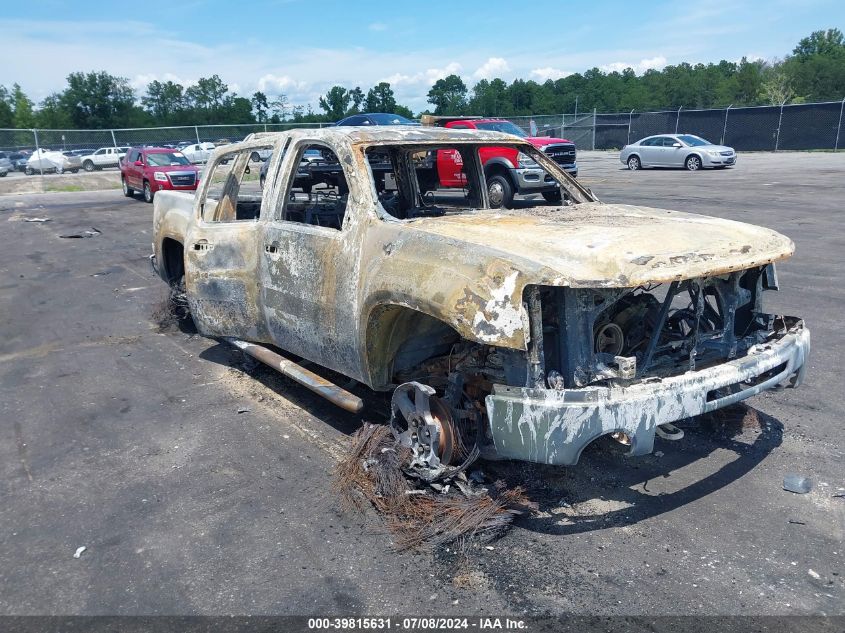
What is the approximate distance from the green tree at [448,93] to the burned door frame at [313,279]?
86512 mm

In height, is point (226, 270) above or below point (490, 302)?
below

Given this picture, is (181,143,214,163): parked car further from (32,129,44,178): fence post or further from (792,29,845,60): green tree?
(792,29,845,60): green tree

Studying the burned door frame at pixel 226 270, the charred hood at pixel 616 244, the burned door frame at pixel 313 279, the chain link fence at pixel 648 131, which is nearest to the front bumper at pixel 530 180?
the burned door frame at pixel 226 270

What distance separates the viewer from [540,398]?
305cm

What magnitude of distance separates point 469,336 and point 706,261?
1.21 metres

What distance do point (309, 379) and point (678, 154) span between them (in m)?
24.6

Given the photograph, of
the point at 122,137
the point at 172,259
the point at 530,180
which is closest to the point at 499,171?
the point at 530,180

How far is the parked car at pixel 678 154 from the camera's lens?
24906 mm

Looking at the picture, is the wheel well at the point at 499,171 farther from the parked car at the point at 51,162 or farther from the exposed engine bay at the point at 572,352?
the parked car at the point at 51,162

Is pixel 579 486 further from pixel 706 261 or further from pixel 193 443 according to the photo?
pixel 193 443

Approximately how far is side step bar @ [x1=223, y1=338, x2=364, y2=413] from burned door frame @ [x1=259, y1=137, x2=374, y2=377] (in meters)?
0.14

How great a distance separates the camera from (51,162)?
3431cm

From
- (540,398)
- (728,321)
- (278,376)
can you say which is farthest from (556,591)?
(278,376)

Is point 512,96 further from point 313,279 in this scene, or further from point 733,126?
point 313,279
